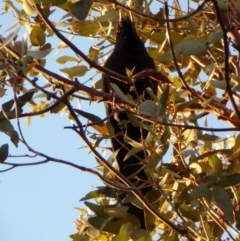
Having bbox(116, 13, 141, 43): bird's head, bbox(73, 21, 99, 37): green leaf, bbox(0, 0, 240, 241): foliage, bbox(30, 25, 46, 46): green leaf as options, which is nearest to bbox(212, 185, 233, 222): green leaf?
bbox(0, 0, 240, 241): foliage

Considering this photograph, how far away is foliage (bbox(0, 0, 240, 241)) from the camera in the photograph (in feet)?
3.87

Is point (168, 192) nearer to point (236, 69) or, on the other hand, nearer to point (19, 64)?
point (236, 69)

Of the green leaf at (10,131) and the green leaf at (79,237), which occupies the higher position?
the green leaf at (10,131)

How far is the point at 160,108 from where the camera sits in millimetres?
1196

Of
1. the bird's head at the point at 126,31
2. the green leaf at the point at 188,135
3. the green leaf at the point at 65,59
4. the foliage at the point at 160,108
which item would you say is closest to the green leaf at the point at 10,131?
the foliage at the point at 160,108

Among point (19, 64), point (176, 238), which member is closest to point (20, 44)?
point (19, 64)

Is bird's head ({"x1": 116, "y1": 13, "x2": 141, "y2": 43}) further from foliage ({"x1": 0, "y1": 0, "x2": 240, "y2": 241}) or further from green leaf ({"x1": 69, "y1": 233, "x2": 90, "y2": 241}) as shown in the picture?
green leaf ({"x1": 69, "y1": 233, "x2": 90, "y2": 241})

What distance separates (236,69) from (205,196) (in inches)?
20.4

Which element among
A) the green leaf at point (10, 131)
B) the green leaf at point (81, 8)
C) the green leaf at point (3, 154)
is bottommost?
the green leaf at point (3, 154)

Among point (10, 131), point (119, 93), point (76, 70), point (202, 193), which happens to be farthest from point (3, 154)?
point (76, 70)

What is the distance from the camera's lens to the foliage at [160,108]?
3.87ft

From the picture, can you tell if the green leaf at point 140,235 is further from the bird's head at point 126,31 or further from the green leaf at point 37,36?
the bird's head at point 126,31

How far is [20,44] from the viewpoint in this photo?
1.29 metres

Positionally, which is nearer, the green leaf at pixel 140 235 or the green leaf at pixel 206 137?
the green leaf at pixel 140 235
